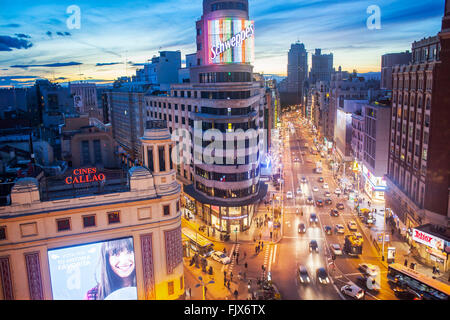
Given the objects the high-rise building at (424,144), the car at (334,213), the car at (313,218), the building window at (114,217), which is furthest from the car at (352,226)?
the building window at (114,217)

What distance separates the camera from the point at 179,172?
7925 cm

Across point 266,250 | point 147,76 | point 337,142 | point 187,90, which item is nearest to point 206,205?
point 266,250

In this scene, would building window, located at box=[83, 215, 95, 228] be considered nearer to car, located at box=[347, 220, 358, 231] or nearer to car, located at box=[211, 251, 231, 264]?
car, located at box=[211, 251, 231, 264]

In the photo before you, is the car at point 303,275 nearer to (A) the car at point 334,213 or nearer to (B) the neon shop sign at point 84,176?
(A) the car at point 334,213

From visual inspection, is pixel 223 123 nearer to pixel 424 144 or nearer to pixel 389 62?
pixel 424 144

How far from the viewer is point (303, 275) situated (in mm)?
43438

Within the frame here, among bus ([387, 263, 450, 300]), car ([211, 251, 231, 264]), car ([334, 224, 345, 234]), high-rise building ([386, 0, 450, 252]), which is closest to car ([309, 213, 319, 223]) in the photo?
car ([334, 224, 345, 234])

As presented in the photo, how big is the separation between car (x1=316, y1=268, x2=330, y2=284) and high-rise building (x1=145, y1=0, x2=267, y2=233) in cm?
1877

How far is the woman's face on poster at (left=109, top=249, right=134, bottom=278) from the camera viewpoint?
112 feet

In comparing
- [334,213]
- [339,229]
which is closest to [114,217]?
[339,229]

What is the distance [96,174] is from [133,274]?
10869 mm

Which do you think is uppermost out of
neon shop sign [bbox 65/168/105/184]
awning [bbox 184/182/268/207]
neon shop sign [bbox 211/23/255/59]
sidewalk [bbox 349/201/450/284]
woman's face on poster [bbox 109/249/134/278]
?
neon shop sign [bbox 211/23/255/59]

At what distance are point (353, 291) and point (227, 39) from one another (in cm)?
4812
